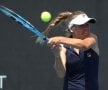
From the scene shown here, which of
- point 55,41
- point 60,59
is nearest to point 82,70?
point 60,59

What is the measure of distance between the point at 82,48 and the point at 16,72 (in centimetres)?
235

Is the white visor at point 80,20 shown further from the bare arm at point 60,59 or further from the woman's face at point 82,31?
the bare arm at point 60,59

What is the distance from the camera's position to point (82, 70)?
3.75 meters

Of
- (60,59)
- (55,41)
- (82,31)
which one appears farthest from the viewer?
(60,59)

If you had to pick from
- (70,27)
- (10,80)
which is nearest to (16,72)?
(10,80)

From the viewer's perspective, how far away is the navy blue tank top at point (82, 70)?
3.74 m

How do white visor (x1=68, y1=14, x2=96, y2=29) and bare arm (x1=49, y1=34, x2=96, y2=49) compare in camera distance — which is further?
white visor (x1=68, y1=14, x2=96, y2=29)

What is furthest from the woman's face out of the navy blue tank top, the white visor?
the navy blue tank top

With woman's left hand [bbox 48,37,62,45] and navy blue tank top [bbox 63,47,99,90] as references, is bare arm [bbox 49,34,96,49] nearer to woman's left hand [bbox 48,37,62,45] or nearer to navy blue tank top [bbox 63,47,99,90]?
woman's left hand [bbox 48,37,62,45]

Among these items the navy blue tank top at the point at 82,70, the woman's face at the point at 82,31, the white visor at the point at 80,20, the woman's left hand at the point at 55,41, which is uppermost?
the white visor at the point at 80,20

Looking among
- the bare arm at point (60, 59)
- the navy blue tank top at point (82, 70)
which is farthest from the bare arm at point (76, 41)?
the bare arm at point (60, 59)

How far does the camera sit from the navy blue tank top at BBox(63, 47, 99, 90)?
12.3 feet

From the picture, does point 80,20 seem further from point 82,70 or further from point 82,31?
point 82,70

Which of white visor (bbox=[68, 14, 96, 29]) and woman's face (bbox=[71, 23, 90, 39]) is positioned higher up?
white visor (bbox=[68, 14, 96, 29])
